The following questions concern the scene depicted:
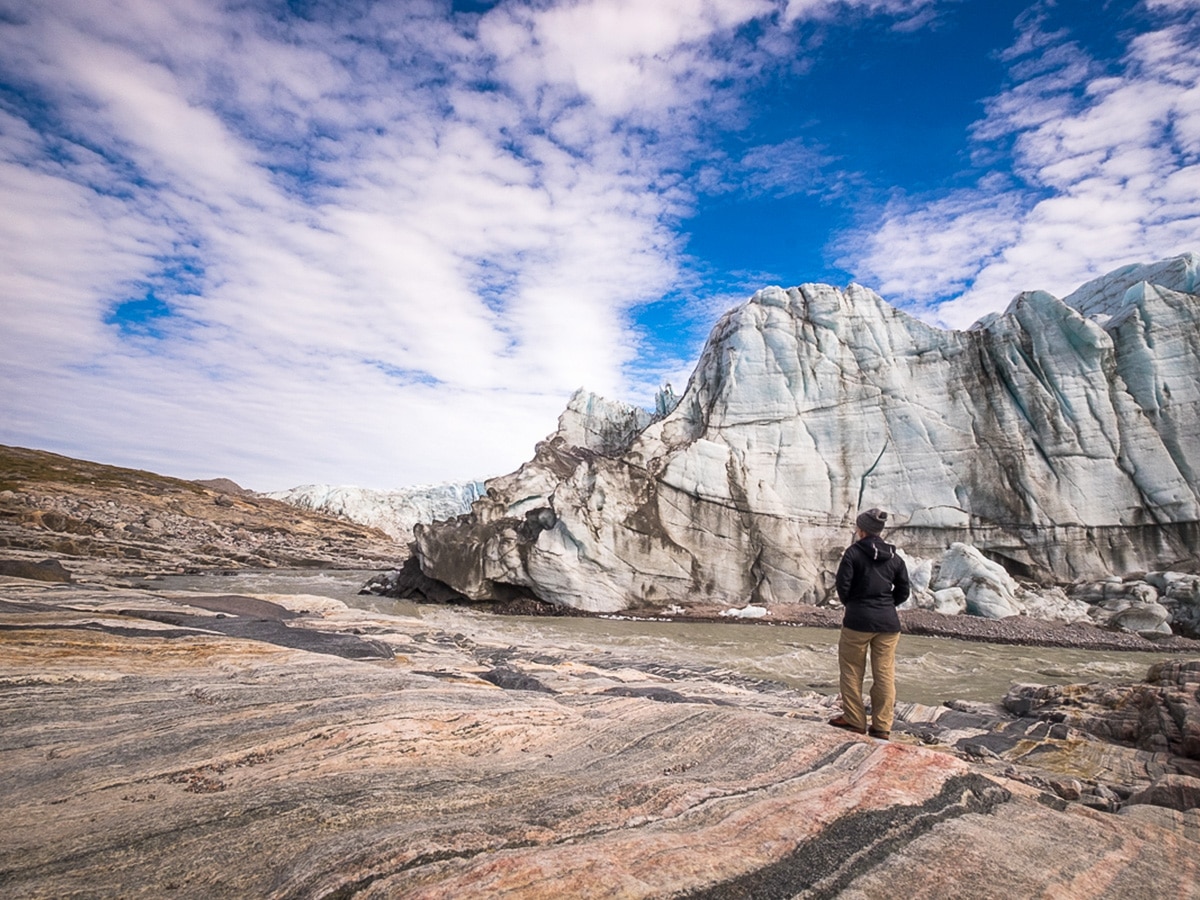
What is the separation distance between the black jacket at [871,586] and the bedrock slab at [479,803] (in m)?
1.15

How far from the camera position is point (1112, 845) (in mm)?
3605

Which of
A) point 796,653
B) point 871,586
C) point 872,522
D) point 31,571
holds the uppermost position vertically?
point 872,522

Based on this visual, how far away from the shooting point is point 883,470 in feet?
101

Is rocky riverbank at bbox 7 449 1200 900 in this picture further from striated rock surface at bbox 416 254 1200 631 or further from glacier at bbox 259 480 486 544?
glacier at bbox 259 480 486 544

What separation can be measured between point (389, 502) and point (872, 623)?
11660 centimetres

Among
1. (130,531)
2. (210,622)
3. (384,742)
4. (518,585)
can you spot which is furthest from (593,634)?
(130,531)

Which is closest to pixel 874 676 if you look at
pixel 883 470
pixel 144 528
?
pixel 883 470

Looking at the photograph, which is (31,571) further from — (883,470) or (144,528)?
(144,528)

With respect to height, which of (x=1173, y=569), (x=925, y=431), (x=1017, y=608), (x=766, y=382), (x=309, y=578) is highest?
(x=766, y=382)

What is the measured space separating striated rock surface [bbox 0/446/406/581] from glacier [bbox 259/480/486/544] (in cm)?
2493

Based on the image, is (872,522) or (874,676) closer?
(874,676)

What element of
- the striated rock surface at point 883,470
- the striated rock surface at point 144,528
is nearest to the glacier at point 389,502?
the striated rock surface at point 144,528

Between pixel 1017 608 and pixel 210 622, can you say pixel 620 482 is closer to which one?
pixel 1017 608

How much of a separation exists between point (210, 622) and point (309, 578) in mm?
31798
